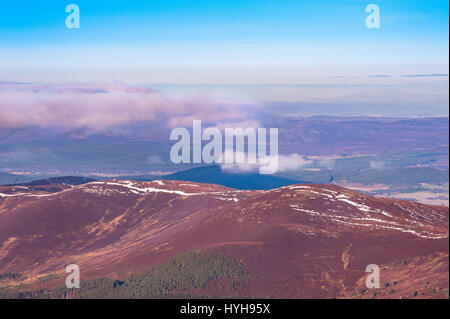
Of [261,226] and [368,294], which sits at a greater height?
[261,226]

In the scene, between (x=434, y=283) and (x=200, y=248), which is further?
(x=200, y=248)

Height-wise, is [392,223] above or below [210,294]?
above

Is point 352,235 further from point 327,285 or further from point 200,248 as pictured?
point 200,248
